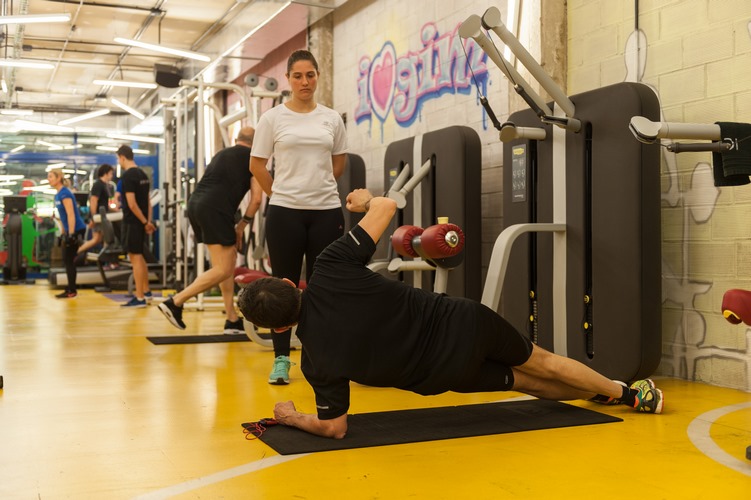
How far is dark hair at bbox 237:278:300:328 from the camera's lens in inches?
98.9

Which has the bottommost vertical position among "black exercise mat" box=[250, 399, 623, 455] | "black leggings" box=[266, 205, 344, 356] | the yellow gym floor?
the yellow gym floor

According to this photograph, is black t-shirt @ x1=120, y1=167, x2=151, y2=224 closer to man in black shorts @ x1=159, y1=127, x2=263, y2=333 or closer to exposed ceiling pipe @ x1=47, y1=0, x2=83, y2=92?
man in black shorts @ x1=159, y1=127, x2=263, y2=333

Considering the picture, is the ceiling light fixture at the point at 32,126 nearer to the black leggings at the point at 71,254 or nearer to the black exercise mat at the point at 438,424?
the black leggings at the point at 71,254

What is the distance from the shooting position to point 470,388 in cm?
276

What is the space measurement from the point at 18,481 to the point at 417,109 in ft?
15.1

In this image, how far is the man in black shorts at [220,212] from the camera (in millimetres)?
5336

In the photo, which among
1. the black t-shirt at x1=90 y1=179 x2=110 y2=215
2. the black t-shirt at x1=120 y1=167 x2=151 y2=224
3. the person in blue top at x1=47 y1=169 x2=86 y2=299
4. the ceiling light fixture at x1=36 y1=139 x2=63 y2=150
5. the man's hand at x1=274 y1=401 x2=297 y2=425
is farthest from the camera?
the ceiling light fixture at x1=36 y1=139 x2=63 y2=150

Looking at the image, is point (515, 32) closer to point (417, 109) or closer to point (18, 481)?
point (417, 109)

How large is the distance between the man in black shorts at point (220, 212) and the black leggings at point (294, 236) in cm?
168

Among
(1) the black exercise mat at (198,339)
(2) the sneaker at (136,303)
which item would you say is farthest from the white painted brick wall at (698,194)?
(2) the sneaker at (136,303)

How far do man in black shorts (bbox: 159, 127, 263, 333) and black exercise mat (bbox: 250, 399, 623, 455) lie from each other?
2545mm

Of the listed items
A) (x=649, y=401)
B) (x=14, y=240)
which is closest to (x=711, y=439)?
(x=649, y=401)

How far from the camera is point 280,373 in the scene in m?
3.73

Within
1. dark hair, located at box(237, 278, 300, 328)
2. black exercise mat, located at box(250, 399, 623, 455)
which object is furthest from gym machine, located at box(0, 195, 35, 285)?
dark hair, located at box(237, 278, 300, 328)
